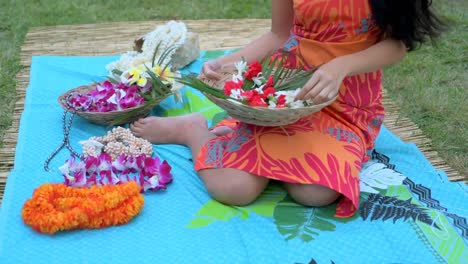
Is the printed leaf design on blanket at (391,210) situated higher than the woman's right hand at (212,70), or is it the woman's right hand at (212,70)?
the woman's right hand at (212,70)

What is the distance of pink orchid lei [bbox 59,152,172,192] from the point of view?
1.71 meters

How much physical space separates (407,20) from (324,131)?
38cm

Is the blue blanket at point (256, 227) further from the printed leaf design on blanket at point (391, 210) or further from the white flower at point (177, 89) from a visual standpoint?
the white flower at point (177, 89)

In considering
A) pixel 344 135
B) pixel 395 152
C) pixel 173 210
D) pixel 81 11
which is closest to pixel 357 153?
pixel 344 135

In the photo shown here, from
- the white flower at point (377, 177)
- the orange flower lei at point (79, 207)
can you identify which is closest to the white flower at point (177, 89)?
the orange flower lei at point (79, 207)

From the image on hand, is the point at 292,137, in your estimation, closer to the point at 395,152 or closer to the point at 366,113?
the point at 366,113

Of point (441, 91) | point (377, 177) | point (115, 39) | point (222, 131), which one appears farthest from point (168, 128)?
point (441, 91)

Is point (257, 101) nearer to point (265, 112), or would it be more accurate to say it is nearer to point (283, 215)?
point (265, 112)

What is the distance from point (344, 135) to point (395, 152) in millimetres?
367

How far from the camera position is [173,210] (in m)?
1.64

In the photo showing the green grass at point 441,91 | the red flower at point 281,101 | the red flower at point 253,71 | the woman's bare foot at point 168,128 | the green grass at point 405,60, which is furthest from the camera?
the green grass at point 405,60

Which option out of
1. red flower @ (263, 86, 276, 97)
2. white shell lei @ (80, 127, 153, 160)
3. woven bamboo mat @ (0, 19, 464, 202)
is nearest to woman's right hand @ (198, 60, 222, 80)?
red flower @ (263, 86, 276, 97)

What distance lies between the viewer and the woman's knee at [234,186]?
5.33 ft

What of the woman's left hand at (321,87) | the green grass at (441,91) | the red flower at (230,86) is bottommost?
the green grass at (441,91)
